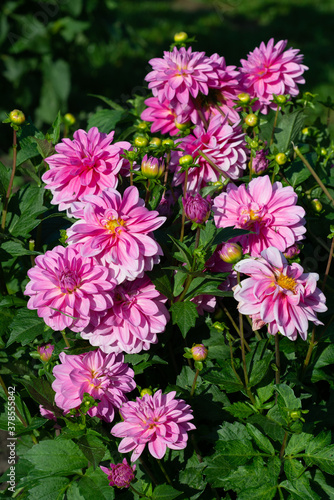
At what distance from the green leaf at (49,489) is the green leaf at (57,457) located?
0.03m

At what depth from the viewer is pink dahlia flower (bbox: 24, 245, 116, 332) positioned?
3.87 ft

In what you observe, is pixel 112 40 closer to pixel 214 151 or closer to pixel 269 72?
pixel 269 72

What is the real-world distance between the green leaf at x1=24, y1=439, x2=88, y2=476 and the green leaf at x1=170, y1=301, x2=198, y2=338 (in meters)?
0.43

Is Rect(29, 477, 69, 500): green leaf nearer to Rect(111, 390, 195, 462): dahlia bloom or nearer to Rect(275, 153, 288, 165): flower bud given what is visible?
Rect(111, 390, 195, 462): dahlia bloom

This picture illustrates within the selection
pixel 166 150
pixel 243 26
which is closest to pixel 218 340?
pixel 166 150

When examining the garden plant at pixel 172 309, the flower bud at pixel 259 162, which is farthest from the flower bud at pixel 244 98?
the flower bud at pixel 259 162

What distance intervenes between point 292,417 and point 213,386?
0.31m

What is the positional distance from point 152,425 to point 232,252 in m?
0.43

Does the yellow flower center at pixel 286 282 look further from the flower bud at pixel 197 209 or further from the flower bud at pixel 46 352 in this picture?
the flower bud at pixel 46 352

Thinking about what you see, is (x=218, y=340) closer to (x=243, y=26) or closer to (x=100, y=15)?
(x=100, y=15)

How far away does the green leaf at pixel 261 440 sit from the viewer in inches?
52.3

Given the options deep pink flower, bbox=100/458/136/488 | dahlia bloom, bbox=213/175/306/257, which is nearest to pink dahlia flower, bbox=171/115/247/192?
dahlia bloom, bbox=213/175/306/257

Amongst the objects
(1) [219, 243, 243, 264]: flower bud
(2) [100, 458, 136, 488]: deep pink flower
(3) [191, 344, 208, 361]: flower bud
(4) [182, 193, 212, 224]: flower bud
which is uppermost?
(4) [182, 193, 212, 224]: flower bud

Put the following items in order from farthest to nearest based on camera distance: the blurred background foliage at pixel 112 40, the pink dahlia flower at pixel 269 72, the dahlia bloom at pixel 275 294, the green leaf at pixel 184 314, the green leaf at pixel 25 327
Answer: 1. the blurred background foliage at pixel 112 40
2. the pink dahlia flower at pixel 269 72
3. the green leaf at pixel 25 327
4. the green leaf at pixel 184 314
5. the dahlia bloom at pixel 275 294
